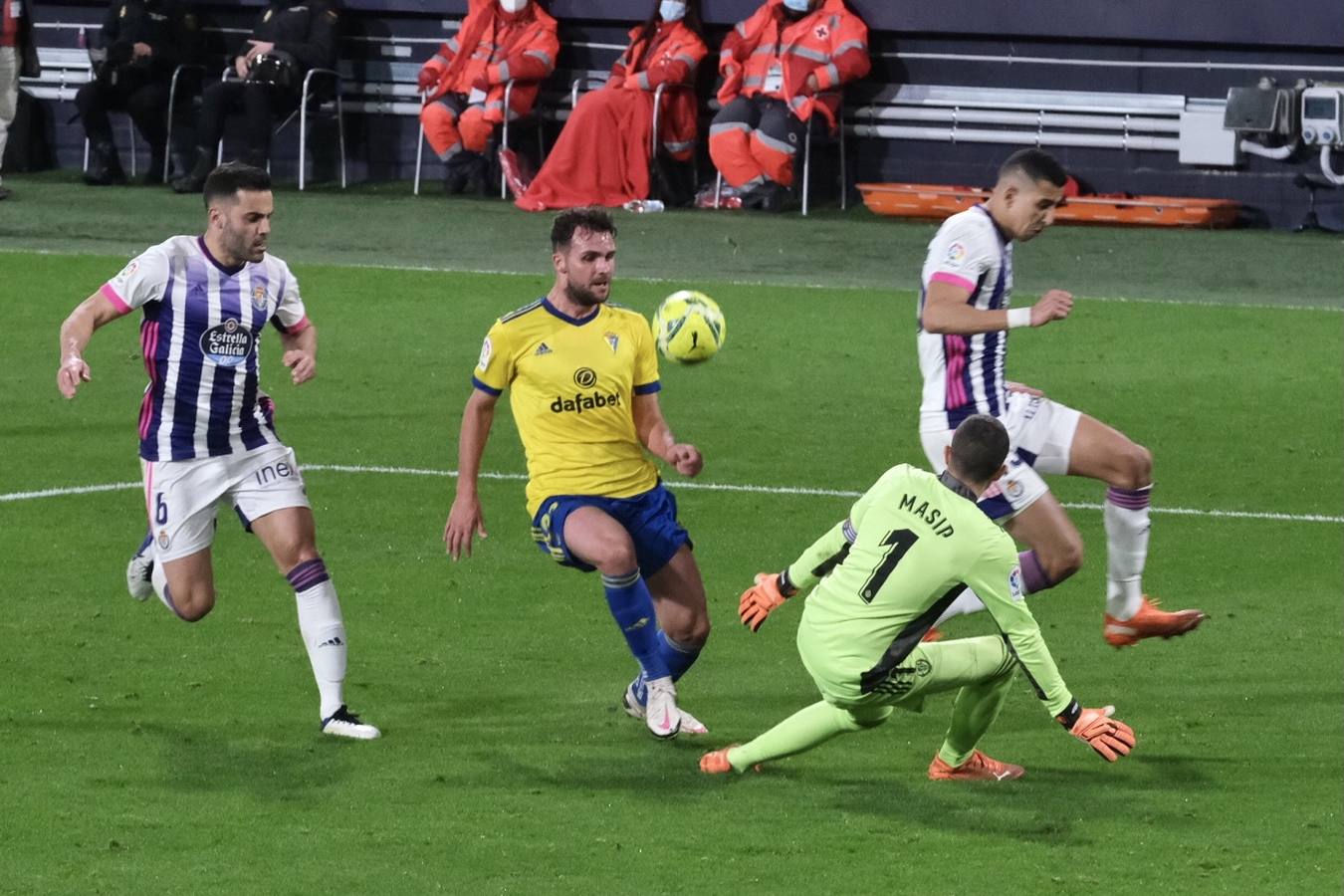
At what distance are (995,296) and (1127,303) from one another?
919cm

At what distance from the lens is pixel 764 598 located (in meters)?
6.85

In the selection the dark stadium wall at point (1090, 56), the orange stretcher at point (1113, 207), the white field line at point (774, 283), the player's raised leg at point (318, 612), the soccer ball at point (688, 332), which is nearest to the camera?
the player's raised leg at point (318, 612)

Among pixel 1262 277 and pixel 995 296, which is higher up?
pixel 995 296

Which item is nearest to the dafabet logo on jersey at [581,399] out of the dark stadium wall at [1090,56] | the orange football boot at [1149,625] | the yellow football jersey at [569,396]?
the yellow football jersey at [569,396]

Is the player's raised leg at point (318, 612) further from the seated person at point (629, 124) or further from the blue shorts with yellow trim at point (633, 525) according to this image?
the seated person at point (629, 124)

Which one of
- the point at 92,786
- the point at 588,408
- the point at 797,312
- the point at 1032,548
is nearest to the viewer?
the point at 92,786

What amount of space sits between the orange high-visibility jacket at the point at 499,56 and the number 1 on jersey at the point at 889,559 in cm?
1524

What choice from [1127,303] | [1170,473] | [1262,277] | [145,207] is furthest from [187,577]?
[145,207]

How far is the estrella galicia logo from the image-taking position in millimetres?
7785

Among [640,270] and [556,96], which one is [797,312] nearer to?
[640,270]

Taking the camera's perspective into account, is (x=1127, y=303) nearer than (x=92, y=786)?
No

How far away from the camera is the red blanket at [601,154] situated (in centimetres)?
2081

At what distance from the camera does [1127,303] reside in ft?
56.4

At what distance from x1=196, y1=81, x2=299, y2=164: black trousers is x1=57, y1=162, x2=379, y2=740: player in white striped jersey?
14.4 metres
